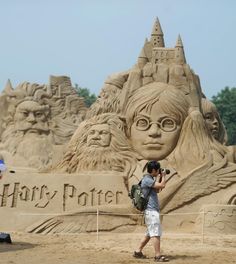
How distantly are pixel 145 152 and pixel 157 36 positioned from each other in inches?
151

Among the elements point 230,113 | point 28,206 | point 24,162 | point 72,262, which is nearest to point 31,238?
point 28,206

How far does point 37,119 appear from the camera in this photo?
65.9ft

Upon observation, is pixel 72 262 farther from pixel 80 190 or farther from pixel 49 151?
pixel 49 151

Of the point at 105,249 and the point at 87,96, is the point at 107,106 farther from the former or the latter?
the point at 87,96

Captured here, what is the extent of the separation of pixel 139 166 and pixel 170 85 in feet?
6.14

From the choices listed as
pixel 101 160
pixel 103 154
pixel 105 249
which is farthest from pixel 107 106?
pixel 105 249

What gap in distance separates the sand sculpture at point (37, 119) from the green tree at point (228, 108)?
18.4 meters

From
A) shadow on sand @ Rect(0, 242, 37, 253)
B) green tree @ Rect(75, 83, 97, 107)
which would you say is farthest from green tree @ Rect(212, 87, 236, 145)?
shadow on sand @ Rect(0, 242, 37, 253)

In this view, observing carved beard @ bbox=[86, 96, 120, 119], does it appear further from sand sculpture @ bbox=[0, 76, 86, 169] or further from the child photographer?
the child photographer

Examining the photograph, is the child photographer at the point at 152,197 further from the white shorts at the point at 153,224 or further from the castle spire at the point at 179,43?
the castle spire at the point at 179,43

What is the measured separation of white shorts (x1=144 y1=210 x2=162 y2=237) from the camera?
845 cm

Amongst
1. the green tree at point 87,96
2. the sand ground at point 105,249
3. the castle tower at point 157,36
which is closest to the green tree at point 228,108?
the green tree at point 87,96

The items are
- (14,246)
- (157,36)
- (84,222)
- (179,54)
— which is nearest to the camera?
(14,246)

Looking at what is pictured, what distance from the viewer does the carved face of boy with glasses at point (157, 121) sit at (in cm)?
1377
